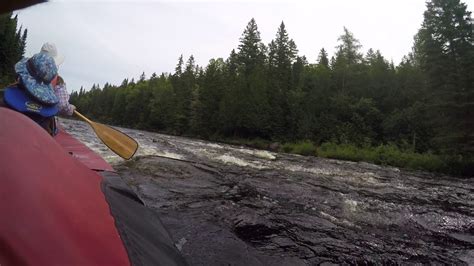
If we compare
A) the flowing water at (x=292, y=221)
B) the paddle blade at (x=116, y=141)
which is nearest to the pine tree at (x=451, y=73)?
the flowing water at (x=292, y=221)

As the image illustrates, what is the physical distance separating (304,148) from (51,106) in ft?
83.2

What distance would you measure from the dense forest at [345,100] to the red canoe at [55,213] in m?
21.4

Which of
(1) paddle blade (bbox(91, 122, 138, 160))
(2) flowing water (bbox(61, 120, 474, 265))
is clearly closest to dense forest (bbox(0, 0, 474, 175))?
(2) flowing water (bbox(61, 120, 474, 265))

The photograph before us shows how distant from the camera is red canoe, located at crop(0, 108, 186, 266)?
4.50 ft

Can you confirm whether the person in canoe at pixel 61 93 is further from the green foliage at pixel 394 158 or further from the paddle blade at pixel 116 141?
the green foliage at pixel 394 158

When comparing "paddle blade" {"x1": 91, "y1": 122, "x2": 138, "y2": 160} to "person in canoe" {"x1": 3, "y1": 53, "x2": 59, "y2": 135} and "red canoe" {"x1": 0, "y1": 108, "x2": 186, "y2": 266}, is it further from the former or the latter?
"red canoe" {"x1": 0, "y1": 108, "x2": 186, "y2": 266}

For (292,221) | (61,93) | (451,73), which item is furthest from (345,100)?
(61,93)

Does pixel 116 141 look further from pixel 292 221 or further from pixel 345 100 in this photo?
pixel 345 100

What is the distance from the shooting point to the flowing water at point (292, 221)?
3965mm

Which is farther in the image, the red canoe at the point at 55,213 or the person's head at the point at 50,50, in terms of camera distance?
the person's head at the point at 50,50

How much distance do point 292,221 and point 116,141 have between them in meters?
2.98

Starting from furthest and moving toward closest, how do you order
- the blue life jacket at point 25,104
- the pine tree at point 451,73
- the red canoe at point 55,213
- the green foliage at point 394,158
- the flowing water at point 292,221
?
the pine tree at point 451,73
the green foliage at point 394,158
the flowing water at point 292,221
the blue life jacket at point 25,104
the red canoe at point 55,213

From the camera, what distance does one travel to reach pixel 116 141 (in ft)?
16.0

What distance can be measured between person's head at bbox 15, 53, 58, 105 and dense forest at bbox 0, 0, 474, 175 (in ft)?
69.9
